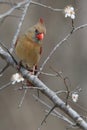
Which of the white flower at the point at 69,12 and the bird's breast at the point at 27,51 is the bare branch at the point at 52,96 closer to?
the bird's breast at the point at 27,51

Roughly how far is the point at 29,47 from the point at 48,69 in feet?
13.9

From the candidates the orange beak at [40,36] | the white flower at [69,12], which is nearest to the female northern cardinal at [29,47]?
the orange beak at [40,36]

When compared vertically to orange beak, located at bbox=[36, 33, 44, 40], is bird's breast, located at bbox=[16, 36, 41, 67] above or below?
below

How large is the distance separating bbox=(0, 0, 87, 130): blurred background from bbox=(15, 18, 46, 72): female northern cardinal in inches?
156

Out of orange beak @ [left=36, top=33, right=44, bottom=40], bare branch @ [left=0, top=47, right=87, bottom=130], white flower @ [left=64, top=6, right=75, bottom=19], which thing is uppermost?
white flower @ [left=64, top=6, right=75, bottom=19]

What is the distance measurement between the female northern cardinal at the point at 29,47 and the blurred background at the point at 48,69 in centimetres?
397

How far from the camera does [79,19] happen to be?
914 cm

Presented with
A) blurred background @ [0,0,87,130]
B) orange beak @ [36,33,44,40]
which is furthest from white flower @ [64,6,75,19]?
blurred background @ [0,0,87,130]

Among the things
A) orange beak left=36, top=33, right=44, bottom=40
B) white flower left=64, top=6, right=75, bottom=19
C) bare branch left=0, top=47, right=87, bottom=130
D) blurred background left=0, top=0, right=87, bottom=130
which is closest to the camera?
bare branch left=0, top=47, right=87, bottom=130

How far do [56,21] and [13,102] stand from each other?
1.34 meters

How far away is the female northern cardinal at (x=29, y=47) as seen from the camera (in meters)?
4.23

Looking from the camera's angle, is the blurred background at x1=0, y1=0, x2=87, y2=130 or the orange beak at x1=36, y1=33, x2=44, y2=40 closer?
the orange beak at x1=36, y1=33, x2=44, y2=40

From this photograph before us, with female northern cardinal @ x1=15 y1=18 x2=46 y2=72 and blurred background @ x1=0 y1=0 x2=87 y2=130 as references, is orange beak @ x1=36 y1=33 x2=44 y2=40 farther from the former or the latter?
blurred background @ x1=0 y1=0 x2=87 y2=130

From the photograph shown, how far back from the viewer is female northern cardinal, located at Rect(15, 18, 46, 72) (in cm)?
423
